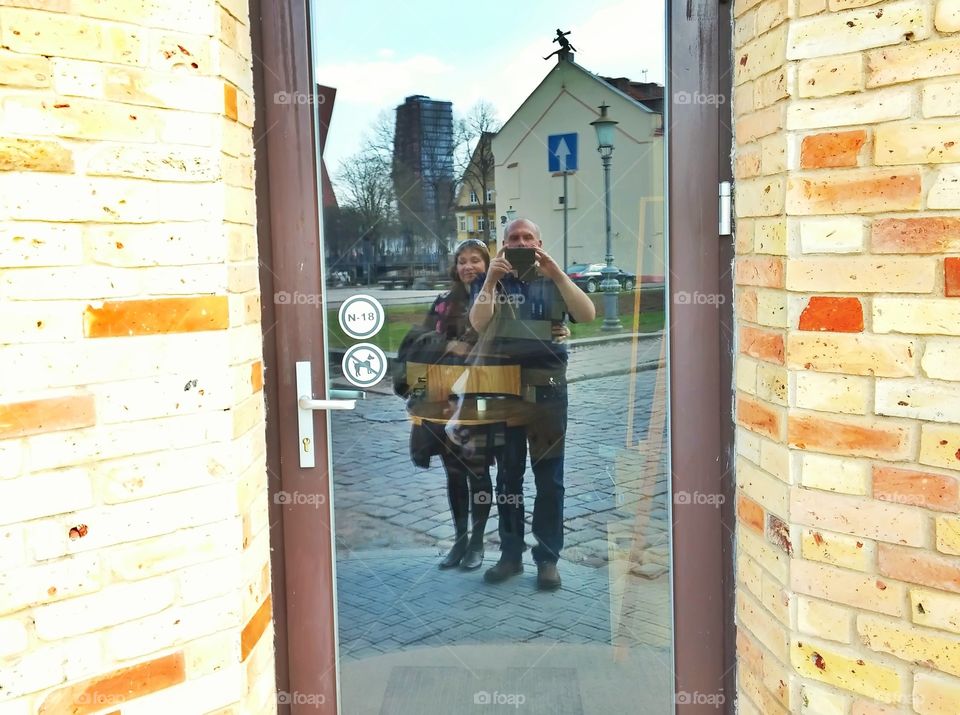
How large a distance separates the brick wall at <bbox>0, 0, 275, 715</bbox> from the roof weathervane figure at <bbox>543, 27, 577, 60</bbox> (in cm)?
73

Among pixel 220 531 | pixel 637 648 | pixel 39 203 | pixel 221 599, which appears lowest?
pixel 637 648

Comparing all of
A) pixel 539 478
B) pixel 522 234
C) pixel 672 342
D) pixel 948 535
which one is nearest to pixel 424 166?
pixel 522 234

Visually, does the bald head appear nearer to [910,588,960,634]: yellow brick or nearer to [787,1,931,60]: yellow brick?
[787,1,931,60]: yellow brick

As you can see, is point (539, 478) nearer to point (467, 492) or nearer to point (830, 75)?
point (467, 492)

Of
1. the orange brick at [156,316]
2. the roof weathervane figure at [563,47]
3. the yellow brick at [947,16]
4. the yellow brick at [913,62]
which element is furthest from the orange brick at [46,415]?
the yellow brick at [947,16]

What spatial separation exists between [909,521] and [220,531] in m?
1.37

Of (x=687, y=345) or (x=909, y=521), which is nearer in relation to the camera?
(x=909, y=521)

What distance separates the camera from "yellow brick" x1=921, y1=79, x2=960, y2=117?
57.1 inches

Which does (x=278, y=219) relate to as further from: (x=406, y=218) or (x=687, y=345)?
(x=687, y=345)

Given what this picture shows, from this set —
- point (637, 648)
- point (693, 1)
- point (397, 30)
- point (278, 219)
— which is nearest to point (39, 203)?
point (278, 219)

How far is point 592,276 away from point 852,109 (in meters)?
0.69

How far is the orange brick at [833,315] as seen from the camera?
1.55 meters

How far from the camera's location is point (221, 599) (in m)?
1.67

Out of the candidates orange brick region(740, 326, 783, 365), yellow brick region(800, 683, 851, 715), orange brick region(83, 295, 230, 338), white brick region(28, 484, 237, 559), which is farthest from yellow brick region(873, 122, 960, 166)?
white brick region(28, 484, 237, 559)
